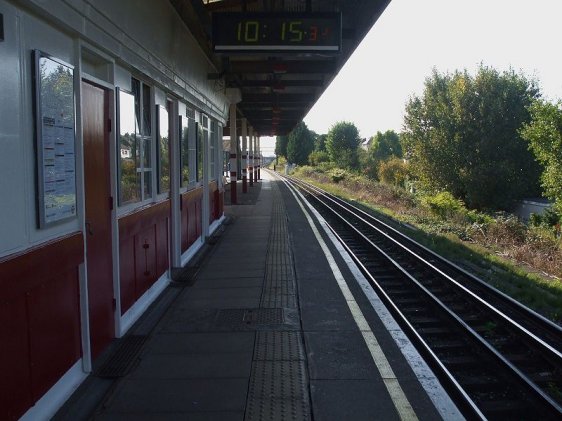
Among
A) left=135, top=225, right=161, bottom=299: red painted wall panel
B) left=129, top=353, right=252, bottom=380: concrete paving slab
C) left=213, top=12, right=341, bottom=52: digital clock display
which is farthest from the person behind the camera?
left=213, top=12, right=341, bottom=52: digital clock display

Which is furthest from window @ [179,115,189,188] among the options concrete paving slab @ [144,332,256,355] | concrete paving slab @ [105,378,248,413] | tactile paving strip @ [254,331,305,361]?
concrete paving slab @ [105,378,248,413]

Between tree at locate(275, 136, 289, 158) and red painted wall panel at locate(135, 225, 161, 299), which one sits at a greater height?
tree at locate(275, 136, 289, 158)

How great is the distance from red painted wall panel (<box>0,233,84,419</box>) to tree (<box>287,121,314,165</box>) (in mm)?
90398

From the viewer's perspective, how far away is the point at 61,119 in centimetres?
372

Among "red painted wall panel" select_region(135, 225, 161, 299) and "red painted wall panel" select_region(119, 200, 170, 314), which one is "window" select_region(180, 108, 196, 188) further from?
"red painted wall panel" select_region(135, 225, 161, 299)

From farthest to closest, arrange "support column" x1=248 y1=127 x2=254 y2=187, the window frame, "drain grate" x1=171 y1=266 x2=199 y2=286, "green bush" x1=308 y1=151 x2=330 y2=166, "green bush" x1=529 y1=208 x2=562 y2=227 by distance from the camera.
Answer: "green bush" x1=308 y1=151 x2=330 y2=166, "support column" x1=248 y1=127 x2=254 y2=187, "green bush" x1=529 y1=208 x2=562 y2=227, "drain grate" x1=171 y1=266 x2=199 y2=286, the window frame

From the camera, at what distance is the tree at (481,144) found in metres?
35.3

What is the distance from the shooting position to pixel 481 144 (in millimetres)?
36344

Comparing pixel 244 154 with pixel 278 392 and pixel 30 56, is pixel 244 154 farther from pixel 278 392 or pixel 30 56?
pixel 30 56

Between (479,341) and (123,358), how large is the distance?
358 centimetres

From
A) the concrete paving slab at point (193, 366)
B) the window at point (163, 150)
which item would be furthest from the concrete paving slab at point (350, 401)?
the window at point (163, 150)

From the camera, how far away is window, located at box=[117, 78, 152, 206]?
532 centimetres

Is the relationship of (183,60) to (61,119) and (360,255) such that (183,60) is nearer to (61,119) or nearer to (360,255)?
(61,119)

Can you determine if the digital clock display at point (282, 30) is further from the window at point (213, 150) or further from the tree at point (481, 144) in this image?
the tree at point (481, 144)
